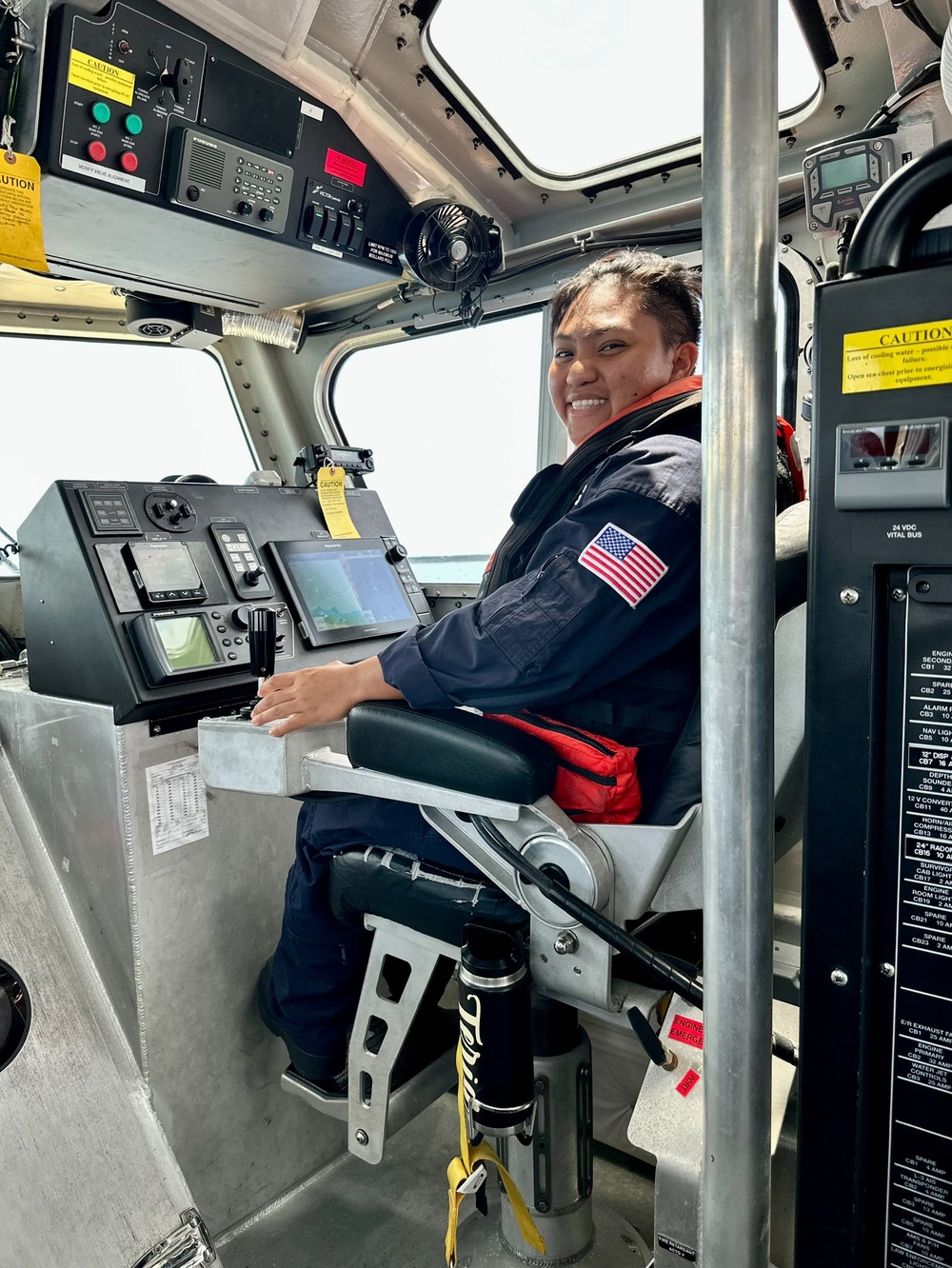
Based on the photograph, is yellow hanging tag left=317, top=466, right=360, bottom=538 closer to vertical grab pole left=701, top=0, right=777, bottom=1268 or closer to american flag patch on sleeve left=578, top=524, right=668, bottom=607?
american flag patch on sleeve left=578, top=524, right=668, bottom=607

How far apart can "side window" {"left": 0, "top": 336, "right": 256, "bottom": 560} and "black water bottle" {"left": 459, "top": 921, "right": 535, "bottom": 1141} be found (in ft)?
6.19

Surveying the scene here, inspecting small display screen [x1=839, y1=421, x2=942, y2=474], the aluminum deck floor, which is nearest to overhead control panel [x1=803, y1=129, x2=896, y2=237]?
small display screen [x1=839, y1=421, x2=942, y2=474]

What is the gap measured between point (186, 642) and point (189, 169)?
1070 mm

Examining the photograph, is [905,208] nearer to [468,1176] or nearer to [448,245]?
[468,1176]

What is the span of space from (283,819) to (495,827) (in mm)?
944

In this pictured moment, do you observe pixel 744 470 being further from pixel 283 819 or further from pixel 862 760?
pixel 283 819

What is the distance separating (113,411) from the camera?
310 cm

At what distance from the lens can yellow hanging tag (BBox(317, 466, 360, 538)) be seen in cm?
242

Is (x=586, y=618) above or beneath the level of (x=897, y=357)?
beneath

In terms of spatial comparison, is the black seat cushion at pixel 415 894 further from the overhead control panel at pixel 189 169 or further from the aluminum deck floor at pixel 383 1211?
the overhead control panel at pixel 189 169

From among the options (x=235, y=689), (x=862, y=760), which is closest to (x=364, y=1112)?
(x=235, y=689)

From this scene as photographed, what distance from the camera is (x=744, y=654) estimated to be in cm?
74

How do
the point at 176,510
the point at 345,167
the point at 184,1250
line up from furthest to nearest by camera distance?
the point at 345,167
the point at 176,510
the point at 184,1250

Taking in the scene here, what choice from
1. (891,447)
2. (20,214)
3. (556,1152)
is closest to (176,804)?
(556,1152)
